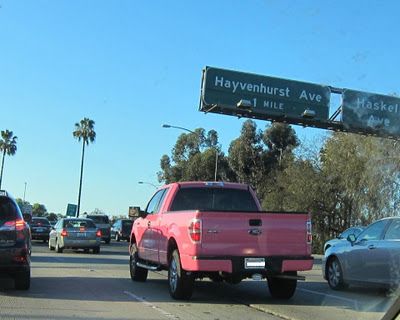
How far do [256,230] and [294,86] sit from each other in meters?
18.9

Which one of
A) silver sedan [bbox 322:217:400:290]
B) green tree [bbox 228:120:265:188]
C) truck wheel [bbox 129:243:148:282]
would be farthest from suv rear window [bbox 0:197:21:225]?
green tree [bbox 228:120:265:188]

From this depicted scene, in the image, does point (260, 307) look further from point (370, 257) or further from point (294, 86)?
point (294, 86)

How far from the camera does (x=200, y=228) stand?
990 centimetres

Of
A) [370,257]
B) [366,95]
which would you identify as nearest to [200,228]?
[370,257]

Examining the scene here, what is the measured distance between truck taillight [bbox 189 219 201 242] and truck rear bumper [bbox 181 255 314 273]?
0.30 m

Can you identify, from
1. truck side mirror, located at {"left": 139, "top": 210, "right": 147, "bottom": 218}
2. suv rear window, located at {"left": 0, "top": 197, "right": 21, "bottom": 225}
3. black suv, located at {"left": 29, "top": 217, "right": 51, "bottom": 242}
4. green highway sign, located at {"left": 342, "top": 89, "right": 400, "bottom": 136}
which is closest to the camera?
suv rear window, located at {"left": 0, "top": 197, "right": 21, "bottom": 225}

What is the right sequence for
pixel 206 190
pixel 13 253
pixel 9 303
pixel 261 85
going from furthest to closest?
pixel 261 85, pixel 206 190, pixel 13 253, pixel 9 303

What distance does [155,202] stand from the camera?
44.2 ft

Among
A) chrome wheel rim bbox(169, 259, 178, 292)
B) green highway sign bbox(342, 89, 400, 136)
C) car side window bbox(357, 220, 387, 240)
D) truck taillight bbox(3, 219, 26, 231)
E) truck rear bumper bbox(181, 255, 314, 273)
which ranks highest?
green highway sign bbox(342, 89, 400, 136)

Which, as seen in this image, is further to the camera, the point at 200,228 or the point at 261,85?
the point at 261,85

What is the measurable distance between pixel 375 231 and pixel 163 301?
4.15m

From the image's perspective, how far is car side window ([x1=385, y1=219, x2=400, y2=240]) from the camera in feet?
35.4

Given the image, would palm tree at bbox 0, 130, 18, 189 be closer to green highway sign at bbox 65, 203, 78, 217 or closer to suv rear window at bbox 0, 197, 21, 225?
green highway sign at bbox 65, 203, 78, 217

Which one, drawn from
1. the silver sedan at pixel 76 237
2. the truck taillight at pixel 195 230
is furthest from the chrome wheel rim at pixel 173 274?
the silver sedan at pixel 76 237
